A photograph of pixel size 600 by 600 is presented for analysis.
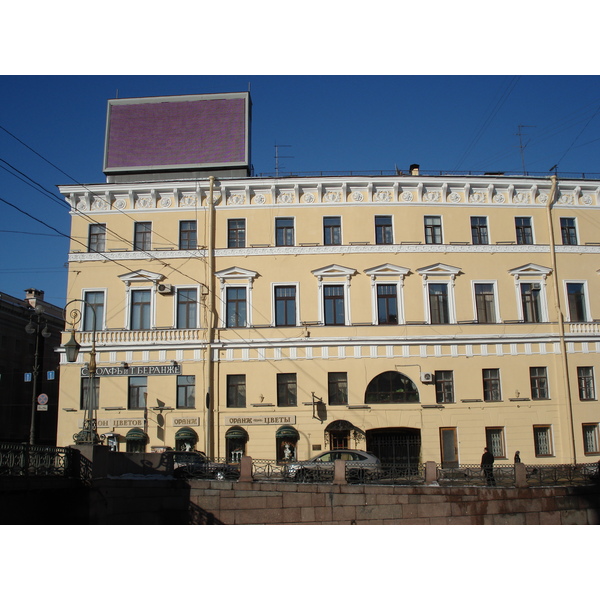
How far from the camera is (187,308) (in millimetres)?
29000

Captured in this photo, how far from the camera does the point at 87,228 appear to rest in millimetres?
29797

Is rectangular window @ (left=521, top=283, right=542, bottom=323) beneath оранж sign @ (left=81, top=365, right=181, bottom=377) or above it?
above

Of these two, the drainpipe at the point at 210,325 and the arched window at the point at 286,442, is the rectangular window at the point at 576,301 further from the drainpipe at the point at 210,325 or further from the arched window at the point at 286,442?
the drainpipe at the point at 210,325

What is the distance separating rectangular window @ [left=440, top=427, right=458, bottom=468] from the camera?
27406 mm

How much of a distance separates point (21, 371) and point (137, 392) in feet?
52.6

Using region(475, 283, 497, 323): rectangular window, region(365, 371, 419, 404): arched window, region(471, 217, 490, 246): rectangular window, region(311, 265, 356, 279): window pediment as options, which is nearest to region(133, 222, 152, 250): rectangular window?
region(311, 265, 356, 279): window pediment

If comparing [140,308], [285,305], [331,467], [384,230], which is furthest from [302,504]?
[384,230]

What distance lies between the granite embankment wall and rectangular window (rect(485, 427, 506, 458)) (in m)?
8.01

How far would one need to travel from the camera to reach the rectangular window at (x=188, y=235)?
2972 centimetres

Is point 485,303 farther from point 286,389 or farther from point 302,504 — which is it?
point 302,504

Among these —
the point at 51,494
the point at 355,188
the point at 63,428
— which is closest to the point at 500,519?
the point at 51,494

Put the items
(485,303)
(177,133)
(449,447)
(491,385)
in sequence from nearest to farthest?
(449,447), (491,385), (485,303), (177,133)

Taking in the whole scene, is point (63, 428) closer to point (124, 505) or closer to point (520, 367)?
point (124, 505)

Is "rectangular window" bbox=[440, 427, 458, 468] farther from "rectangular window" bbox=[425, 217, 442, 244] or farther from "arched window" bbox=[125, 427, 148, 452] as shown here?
"arched window" bbox=[125, 427, 148, 452]
